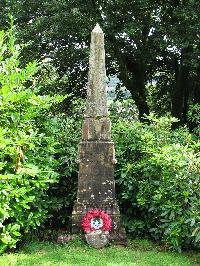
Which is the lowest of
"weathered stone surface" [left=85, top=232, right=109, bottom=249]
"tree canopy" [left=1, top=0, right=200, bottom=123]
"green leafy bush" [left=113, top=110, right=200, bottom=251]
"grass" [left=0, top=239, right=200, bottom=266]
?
"grass" [left=0, top=239, right=200, bottom=266]

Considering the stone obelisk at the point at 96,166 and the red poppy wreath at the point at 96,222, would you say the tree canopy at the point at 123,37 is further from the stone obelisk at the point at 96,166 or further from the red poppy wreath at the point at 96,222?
the red poppy wreath at the point at 96,222

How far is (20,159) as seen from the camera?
710 cm

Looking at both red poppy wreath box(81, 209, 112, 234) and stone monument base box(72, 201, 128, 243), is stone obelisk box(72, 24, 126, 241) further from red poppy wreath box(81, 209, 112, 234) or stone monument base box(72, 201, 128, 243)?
red poppy wreath box(81, 209, 112, 234)

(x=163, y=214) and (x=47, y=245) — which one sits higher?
(x=163, y=214)

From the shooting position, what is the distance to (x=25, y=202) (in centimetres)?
693

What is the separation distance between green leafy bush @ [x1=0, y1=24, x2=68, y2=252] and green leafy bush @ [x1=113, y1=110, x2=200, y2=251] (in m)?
1.60

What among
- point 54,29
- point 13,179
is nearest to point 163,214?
point 13,179

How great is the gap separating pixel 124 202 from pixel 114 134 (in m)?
1.59

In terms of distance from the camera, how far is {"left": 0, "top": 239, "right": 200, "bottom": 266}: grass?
661cm

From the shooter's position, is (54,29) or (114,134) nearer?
(114,134)

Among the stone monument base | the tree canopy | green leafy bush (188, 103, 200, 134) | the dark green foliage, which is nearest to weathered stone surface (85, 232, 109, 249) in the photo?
the stone monument base

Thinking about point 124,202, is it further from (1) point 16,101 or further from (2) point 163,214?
(1) point 16,101

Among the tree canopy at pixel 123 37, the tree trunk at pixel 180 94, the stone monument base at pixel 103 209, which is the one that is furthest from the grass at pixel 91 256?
the tree trunk at pixel 180 94

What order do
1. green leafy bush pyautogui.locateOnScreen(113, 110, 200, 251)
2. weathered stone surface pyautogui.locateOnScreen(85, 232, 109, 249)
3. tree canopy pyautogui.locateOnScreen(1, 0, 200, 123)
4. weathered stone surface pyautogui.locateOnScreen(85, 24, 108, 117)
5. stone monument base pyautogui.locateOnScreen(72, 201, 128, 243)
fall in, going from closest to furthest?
green leafy bush pyautogui.locateOnScreen(113, 110, 200, 251), weathered stone surface pyautogui.locateOnScreen(85, 232, 109, 249), stone monument base pyautogui.locateOnScreen(72, 201, 128, 243), weathered stone surface pyautogui.locateOnScreen(85, 24, 108, 117), tree canopy pyautogui.locateOnScreen(1, 0, 200, 123)
